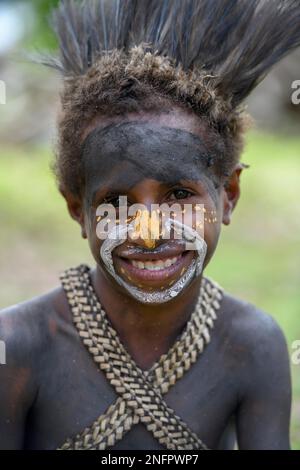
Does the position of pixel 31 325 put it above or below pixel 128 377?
above

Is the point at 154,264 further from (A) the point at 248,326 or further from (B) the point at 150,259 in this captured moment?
(A) the point at 248,326

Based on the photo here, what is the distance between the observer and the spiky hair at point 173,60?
2979 millimetres

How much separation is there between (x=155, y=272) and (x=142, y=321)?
1.12ft

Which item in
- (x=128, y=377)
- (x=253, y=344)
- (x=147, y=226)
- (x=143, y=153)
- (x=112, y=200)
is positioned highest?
(x=143, y=153)

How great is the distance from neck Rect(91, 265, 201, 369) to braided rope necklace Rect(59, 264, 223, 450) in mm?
36

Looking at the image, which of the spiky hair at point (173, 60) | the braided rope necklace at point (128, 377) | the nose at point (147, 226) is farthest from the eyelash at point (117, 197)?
the braided rope necklace at point (128, 377)

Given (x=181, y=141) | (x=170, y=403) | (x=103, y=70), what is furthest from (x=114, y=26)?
(x=170, y=403)

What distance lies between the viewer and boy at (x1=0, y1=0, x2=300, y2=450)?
2959mm

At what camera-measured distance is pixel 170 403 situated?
3229mm

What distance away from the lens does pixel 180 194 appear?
299cm

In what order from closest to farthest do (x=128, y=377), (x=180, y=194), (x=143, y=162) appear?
(x=143, y=162) → (x=180, y=194) → (x=128, y=377)

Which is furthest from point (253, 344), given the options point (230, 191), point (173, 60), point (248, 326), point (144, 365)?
point (173, 60)

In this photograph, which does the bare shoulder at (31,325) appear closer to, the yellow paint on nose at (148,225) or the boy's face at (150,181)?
the boy's face at (150,181)

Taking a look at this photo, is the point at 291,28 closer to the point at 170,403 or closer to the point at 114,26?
the point at 114,26
